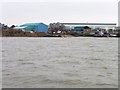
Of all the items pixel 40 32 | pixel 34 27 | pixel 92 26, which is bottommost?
pixel 40 32

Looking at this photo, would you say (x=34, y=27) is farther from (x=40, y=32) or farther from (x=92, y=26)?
(x=92, y=26)

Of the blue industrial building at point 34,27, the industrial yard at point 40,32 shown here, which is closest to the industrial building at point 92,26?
the industrial yard at point 40,32

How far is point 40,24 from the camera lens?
33.4 meters

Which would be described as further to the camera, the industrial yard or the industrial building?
the industrial building

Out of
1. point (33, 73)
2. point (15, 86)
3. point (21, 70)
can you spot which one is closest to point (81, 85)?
point (15, 86)

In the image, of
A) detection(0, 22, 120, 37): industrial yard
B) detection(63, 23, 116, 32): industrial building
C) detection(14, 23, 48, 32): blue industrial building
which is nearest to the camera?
detection(0, 22, 120, 37): industrial yard

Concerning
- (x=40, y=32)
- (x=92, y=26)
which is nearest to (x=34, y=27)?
(x=40, y=32)

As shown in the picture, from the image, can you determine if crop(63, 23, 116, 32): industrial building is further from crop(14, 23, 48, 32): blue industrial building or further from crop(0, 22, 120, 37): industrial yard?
crop(14, 23, 48, 32): blue industrial building

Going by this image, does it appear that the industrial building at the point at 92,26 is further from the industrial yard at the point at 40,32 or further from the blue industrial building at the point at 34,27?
the blue industrial building at the point at 34,27

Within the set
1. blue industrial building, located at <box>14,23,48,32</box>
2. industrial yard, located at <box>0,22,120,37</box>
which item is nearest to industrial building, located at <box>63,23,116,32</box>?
industrial yard, located at <box>0,22,120,37</box>

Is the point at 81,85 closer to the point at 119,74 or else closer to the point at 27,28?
the point at 119,74

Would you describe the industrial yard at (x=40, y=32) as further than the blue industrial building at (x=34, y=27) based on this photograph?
No

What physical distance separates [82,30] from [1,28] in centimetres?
981

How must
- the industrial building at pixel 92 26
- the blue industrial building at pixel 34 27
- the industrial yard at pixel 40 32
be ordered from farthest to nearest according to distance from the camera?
the industrial building at pixel 92 26 → the blue industrial building at pixel 34 27 → the industrial yard at pixel 40 32
